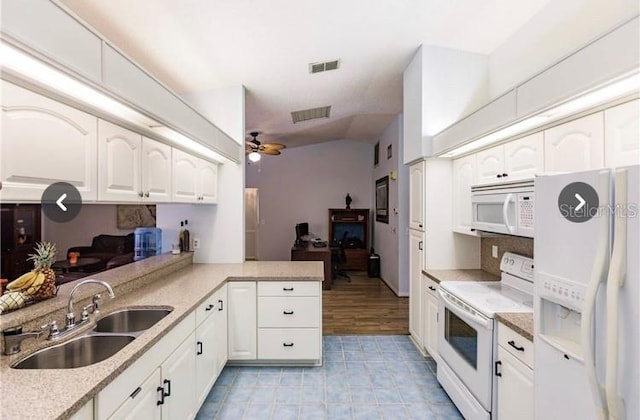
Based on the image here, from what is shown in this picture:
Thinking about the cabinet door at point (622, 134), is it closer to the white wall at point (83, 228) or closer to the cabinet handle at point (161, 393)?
the cabinet handle at point (161, 393)

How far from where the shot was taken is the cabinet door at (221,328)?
259cm

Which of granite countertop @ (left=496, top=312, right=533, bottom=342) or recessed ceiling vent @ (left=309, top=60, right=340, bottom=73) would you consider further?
recessed ceiling vent @ (left=309, top=60, right=340, bottom=73)

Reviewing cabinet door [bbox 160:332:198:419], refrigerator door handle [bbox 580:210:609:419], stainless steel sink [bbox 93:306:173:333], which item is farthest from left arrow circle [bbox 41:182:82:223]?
refrigerator door handle [bbox 580:210:609:419]

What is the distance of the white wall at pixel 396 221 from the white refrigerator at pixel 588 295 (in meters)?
3.89

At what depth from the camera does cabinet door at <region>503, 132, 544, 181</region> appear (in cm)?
198

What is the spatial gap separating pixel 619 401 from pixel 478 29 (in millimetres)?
2868

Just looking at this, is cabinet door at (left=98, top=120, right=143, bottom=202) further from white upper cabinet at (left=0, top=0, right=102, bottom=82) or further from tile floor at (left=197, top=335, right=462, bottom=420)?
tile floor at (left=197, top=335, right=462, bottom=420)

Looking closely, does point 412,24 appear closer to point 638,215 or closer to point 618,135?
point 618,135

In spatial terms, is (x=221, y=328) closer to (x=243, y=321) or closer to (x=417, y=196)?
(x=243, y=321)

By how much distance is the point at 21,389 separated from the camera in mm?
1087

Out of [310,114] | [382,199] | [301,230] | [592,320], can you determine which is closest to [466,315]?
[592,320]

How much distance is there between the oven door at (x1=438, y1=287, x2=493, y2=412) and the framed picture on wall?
384cm

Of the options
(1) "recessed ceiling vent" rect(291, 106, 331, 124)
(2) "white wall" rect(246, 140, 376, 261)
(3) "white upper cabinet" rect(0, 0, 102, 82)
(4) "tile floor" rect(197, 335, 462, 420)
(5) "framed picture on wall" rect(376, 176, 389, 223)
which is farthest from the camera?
(2) "white wall" rect(246, 140, 376, 261)

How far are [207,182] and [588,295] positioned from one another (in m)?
2.98
